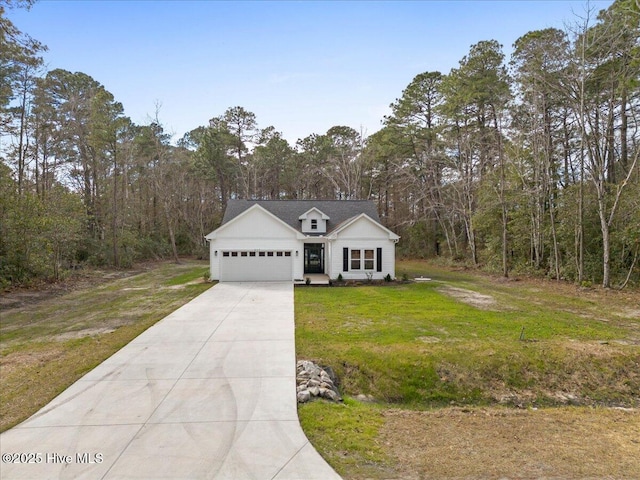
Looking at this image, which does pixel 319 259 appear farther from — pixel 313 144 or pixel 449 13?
pixel 313 144

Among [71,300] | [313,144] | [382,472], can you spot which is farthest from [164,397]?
[313,144]

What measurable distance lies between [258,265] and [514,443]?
1561 centimetres

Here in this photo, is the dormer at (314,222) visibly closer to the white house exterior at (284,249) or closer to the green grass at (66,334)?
the white house exterior at (284,249)

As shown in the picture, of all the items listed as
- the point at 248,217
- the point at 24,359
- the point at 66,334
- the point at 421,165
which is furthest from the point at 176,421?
the point at 421,165

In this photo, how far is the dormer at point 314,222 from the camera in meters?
20.4

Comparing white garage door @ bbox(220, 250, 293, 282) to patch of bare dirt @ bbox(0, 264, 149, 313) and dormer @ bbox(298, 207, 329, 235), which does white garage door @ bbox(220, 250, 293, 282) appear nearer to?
dormer @ bbox(298, 207, 329, 235)

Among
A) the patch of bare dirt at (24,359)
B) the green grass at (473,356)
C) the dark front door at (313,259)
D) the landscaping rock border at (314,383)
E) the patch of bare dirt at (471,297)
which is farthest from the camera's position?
the dark front door at (313,259)

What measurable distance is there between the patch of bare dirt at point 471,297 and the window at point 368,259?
4045mm

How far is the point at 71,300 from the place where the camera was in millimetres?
14211

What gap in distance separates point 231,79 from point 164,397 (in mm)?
14513

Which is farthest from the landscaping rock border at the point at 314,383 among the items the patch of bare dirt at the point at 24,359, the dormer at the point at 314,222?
the dormer at the point at 314,222

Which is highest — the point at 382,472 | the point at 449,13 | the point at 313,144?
the point at 313,144

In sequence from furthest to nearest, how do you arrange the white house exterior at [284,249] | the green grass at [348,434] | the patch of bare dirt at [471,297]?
the white house exterior at [284,249] < the patch of bare dirt at [471,297] < the green grass at [348,434]

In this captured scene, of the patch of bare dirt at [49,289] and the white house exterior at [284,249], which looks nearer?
the patch of bare dirt at [49,289]
